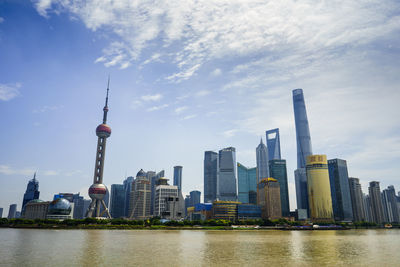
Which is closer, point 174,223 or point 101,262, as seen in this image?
point 101,262

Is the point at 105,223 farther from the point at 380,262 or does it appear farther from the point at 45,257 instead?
the point at 380,262

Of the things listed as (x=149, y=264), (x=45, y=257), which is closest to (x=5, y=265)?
(x=45, y=257)

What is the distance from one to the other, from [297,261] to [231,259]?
10725mm

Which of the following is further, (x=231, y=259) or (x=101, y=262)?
(x=231, y=259)

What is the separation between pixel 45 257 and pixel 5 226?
148 meters

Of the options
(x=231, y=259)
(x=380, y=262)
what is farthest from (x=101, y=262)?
(x=380, y=262)

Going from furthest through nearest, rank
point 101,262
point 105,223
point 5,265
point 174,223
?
point 174,223 → point 105,223 → point 101,262 → point 5,265

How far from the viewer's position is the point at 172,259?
47469 millimetres

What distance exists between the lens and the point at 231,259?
159 feet

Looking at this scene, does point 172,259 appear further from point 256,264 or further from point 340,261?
point 340,261

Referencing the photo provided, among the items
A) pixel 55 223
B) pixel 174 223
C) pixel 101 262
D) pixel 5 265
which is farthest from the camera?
pixel 174 223

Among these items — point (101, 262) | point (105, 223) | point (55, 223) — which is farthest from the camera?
point (105, 223)

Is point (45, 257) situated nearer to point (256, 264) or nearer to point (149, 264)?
point (149, 264)

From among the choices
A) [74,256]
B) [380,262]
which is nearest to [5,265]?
[74,256]
